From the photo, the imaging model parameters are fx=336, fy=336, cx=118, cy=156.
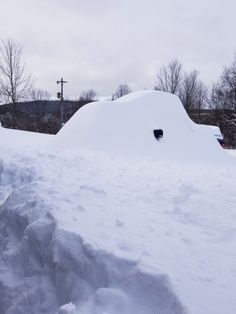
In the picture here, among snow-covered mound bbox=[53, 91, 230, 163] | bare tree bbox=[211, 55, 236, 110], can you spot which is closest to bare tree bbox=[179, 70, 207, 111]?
bare tree bbox=[211, 55, 236, 110]

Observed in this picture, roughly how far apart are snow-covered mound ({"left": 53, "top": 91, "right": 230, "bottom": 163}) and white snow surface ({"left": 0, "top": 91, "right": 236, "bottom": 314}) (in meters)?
3.65

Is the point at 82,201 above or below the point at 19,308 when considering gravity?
above

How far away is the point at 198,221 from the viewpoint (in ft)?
11.4

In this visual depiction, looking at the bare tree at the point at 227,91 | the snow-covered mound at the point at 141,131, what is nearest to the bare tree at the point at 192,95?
the bare tree at the point at 227,91

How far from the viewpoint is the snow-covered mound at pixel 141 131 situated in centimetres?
876

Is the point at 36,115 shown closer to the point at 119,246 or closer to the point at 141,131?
the point at 141,131

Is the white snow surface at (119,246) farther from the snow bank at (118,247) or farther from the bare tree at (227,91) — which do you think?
the bare tree at (227,91)

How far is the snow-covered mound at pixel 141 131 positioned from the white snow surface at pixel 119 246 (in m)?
3.65

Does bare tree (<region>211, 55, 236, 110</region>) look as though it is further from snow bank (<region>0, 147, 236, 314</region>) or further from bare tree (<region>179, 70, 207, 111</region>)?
snow bank (<region>0, 147, 236, 314</region>)

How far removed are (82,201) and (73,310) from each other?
179cm

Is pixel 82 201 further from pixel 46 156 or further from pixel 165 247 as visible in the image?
pixel 46 156

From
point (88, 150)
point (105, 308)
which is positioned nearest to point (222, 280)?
point (105, 308)

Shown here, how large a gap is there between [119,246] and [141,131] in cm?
644

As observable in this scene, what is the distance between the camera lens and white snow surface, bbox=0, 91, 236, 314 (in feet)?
7.79
